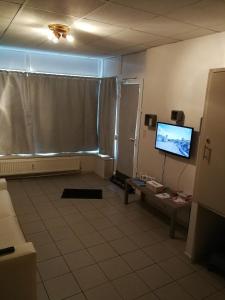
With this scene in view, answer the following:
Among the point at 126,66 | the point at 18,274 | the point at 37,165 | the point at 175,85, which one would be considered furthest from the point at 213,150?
the point at 37,165

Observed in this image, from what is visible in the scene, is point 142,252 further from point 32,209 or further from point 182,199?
point 32,209

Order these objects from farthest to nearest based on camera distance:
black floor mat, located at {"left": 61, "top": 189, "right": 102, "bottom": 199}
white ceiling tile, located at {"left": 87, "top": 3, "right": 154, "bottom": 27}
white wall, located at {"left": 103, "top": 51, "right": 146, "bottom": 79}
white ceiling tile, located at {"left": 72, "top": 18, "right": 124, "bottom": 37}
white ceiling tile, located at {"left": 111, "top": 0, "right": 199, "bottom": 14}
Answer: black floor mat, located at {"left": 61, "top": 189, "right": 102, "bottom": 199} → white wall, located at {"left": 103, "top": 51, "right": 146, "bottom": 79} → white ceiling tile, located at {"left": 72, "top": 18, "right": 124, "bottom": 37} → white ceiling tile, located at {"left": 87, "top": 3, "right": 154, "bottom": 27} → white ceiling tile, located at {"left": 111, "top": 0, "right": 199, "bottom": 14}

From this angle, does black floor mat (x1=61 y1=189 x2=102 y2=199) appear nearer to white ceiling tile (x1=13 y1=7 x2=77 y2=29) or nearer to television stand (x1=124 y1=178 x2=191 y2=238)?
television stand (x1=124 y1=178 x2=191 y2=238)

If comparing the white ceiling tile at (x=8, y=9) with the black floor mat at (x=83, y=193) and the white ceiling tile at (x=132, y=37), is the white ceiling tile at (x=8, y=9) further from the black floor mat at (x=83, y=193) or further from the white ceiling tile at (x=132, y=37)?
the black floor mat at (x=83, y=193)

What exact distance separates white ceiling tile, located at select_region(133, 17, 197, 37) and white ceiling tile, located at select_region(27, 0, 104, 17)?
2.24 feet

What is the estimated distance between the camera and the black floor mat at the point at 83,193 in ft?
14.4

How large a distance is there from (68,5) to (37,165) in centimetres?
353

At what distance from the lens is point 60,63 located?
5156mm

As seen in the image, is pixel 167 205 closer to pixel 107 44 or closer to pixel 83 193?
pixel 83 193

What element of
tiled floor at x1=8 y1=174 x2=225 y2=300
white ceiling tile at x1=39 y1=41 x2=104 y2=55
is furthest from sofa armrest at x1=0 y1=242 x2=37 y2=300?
white ceiling tile at x1=39 y1=41 x2=104 y2=55

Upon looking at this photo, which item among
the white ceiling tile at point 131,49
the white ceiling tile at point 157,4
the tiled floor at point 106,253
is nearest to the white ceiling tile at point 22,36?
the white ceiling tile at point 131,49

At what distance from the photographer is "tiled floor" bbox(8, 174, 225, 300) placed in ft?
7.52

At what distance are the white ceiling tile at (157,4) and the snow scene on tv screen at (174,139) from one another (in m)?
1.51

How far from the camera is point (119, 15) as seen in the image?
7.97ft
